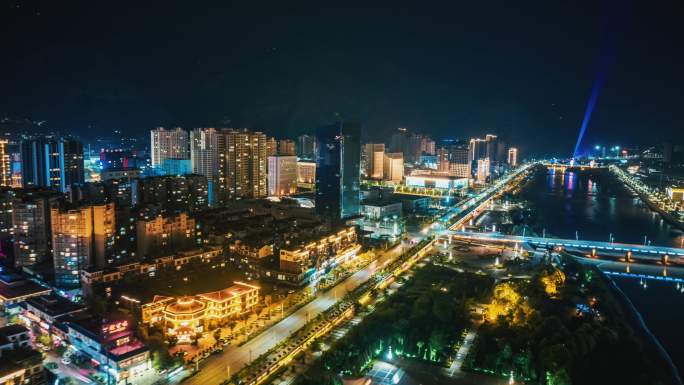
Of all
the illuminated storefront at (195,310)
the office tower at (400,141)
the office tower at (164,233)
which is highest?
the office tower at (400,141)

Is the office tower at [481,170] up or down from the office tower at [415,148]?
down

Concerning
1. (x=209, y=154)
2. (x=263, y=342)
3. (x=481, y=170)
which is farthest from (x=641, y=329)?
(x=481, y=170)

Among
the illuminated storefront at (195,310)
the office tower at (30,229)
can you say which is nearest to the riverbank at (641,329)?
the illuminated storefront at (195,310)

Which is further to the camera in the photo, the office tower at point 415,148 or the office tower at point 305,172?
the office tower at point 415,148

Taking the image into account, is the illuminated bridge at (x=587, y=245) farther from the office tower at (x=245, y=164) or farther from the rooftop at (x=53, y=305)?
the rooftop at (x=53, y=305)

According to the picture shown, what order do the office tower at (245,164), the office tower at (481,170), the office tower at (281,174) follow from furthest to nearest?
the office tower at (481,170)
the office tower at (281,174)
the office tower at (245,164)

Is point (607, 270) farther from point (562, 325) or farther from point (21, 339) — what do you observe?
point (21, 339)

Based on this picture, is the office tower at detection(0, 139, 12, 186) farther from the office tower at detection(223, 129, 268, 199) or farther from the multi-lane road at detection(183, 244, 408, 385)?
the multi-lane road at detection(183, 244, 408, 385)
